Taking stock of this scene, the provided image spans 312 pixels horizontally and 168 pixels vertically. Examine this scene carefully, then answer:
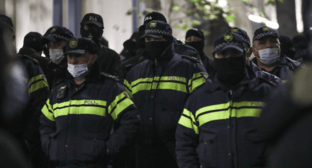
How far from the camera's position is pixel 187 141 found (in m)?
4.11

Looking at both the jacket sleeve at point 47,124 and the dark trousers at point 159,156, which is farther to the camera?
the dark trousers at point 159,156

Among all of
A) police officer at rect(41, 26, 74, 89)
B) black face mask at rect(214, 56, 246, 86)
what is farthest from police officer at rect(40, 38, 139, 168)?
police officer at rect(41, 26, 74, 89)

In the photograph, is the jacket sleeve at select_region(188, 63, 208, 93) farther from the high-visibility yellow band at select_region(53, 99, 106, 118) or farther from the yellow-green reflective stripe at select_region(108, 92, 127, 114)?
the high-visibility yellow band at select_region(53, 99, 106, 118)

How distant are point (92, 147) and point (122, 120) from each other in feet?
1.51

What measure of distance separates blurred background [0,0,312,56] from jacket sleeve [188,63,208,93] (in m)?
4.69

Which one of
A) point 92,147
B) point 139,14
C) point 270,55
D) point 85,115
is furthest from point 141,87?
point 139,14

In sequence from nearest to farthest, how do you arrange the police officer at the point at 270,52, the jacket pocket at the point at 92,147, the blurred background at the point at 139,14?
the jacket pocket at the point at 92,147, the police officer at the point at 270,52, the blurred background at the point at 139,14

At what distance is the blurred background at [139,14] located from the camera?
Result: 972cm

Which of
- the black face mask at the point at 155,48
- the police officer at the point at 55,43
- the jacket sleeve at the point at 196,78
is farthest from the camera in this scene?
the police officer at the point at 55,43

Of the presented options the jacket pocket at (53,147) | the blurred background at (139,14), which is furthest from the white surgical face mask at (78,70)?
the blurred background at (139,14)

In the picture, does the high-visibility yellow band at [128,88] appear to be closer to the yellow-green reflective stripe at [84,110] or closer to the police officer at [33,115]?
the yellow-green reflective stripe at [84,110]

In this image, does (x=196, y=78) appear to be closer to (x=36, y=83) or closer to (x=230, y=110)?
(x=230, y=110)

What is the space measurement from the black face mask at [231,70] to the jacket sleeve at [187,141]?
1.48ft

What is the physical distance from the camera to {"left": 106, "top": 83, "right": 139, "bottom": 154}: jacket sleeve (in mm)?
4633
